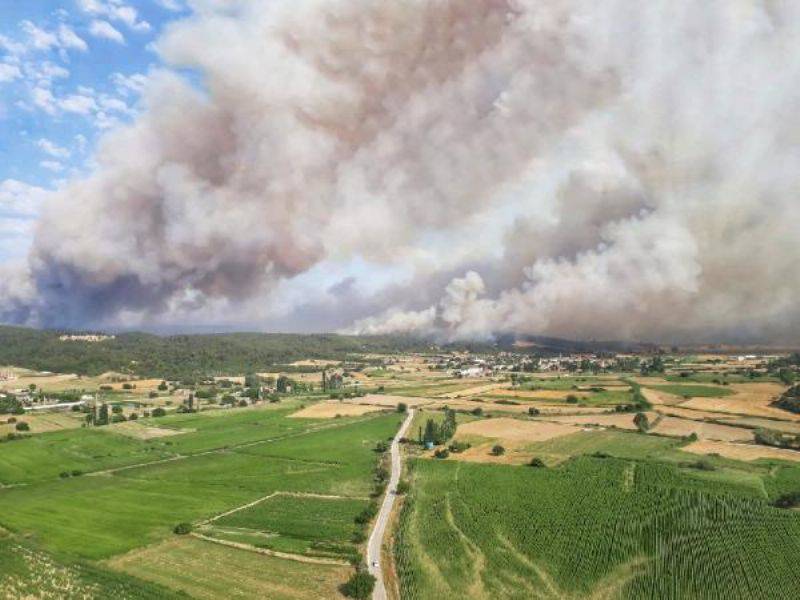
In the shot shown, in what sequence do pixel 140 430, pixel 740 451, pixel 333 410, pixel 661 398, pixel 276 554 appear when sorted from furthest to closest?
pixel 333 410 < pixel 661 398 < pixel 140 430 < pixel 740 451 < pixel 276 554

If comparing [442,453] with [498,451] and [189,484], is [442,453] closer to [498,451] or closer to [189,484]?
[498,451]

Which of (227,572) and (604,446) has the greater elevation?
(604,446)

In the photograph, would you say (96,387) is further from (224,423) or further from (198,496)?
(198,496)

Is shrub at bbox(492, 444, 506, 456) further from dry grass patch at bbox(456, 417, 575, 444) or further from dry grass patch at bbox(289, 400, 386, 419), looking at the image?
dry grass patch at bbox(289, 400, 386, 419)

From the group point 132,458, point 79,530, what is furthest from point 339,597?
point 132,458

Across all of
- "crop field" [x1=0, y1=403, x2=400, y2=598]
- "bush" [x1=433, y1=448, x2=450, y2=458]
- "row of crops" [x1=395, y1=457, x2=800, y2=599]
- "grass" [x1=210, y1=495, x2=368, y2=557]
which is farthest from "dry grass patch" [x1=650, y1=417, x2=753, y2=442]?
"grass" [x1=210, y1=495, x2=368, y2=557]

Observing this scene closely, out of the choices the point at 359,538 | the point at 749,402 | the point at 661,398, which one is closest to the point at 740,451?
the point at 749,402

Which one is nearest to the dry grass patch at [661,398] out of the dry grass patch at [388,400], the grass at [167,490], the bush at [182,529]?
the dry grass patch at [388,400]
